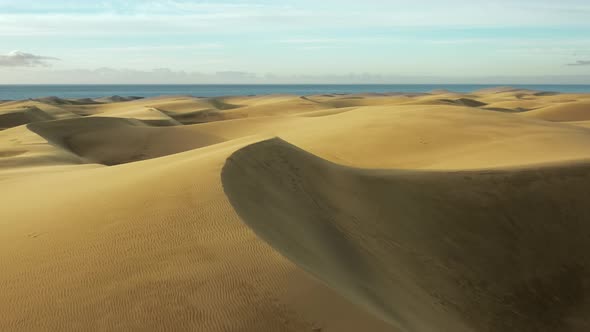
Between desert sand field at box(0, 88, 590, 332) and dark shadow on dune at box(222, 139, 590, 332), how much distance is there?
3 centimetres

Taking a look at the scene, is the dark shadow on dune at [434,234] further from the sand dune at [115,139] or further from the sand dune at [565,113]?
the sand dune at [565,113]

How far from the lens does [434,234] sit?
866 centimetres

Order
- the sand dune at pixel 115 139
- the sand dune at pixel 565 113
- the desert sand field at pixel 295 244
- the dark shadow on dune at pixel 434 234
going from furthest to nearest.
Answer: the sand dune at pixel 565 113 < the sand dune at pixel 115 139 < the dark shadow on dune at pixel 434 234 < the desert sand field at pixel 295 244

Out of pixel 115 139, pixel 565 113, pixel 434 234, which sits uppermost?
pixel 434 234

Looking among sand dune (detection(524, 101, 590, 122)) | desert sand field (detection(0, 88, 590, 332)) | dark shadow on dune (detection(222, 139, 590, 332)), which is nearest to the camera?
desert sand field (detection(0, 88, 590, 332))

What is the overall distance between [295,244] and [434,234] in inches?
158

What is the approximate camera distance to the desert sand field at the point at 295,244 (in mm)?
4012

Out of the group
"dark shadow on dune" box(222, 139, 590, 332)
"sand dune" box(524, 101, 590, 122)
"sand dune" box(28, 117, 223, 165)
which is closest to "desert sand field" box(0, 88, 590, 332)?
"dark shadow on dune" box(222, 139, 590, 332)

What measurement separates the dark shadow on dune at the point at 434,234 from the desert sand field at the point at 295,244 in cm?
3

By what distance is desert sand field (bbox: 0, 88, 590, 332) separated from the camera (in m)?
4.01

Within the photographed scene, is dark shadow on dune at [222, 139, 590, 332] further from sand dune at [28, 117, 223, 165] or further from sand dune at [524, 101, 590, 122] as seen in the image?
sand dune at [524, 101, 590, 122]

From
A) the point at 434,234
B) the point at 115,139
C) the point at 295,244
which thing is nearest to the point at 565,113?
the point at 115,139

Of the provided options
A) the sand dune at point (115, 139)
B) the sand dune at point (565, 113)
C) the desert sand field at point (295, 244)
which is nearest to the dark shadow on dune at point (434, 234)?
the desert sand field at point (295, 244)

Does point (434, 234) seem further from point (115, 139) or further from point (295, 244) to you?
point (115, 139)
